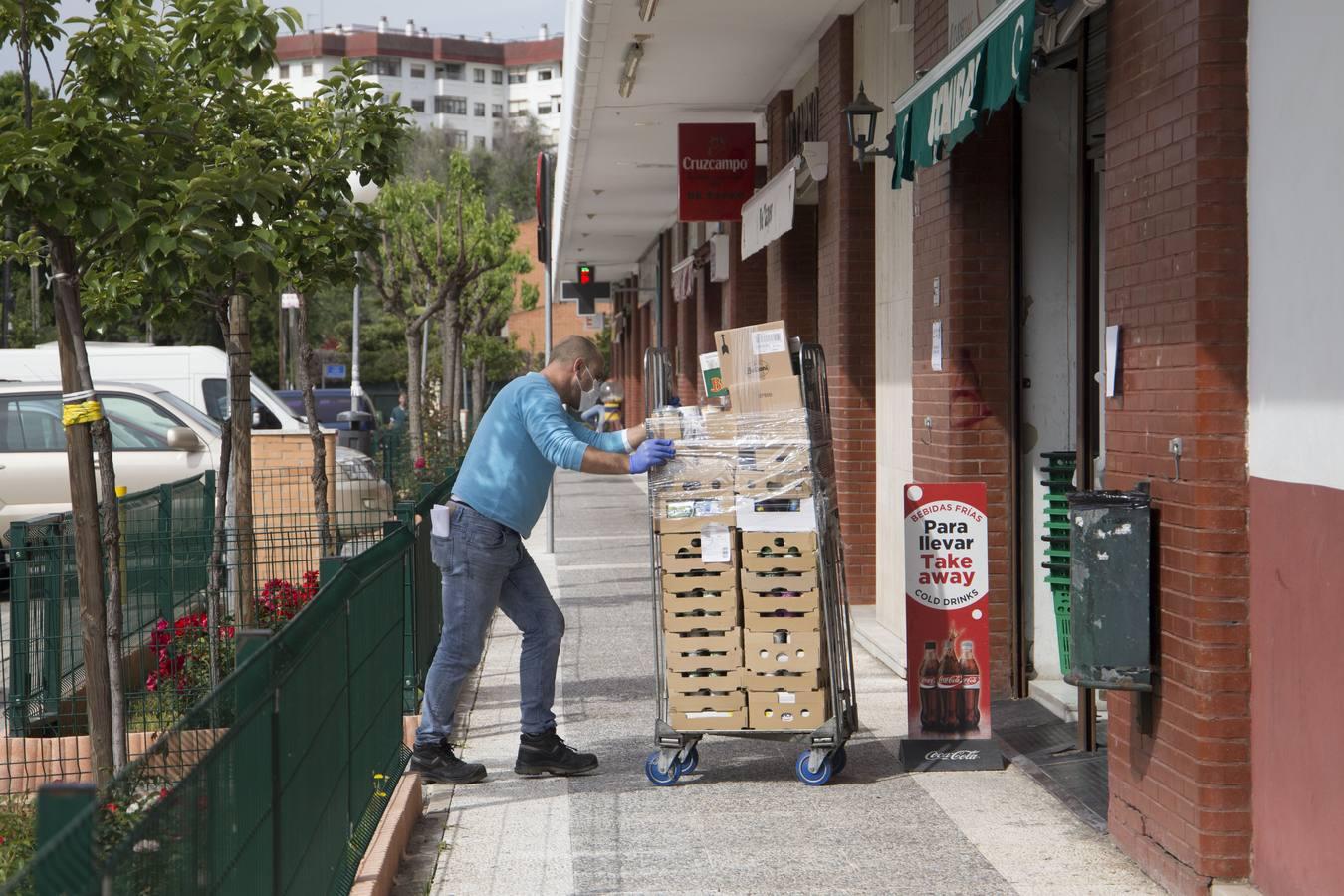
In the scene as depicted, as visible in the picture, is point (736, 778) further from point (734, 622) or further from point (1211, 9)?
point (1211, 9)

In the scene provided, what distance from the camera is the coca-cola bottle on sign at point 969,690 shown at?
6.96 metres

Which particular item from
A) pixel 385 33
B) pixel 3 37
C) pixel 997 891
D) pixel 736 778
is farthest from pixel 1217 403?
pixel 385 33

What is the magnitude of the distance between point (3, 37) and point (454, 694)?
3134mm

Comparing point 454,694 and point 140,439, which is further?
point 140,439

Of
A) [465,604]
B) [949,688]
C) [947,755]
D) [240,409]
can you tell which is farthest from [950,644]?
[240,409]

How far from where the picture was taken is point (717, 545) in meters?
6.62

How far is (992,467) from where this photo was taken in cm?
852

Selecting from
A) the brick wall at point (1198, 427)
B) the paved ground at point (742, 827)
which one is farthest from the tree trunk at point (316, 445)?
the brick wall at point (1198, 427)

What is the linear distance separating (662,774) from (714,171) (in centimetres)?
968

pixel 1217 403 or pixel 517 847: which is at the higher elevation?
pixel 1217 403

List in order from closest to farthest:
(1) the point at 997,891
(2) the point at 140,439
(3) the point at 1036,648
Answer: (1) the point at 997,891
(3) the point at 1036,648
(2) the point at 140,439

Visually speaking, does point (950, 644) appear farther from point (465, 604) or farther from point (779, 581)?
point (465, 604)

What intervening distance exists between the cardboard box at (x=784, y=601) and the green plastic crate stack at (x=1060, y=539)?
121 cm

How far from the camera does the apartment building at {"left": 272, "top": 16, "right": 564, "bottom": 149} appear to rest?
11650 cm
